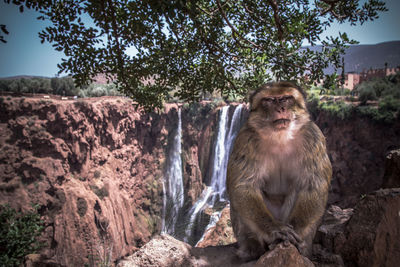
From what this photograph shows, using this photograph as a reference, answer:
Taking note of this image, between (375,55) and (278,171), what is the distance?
29.8 ft

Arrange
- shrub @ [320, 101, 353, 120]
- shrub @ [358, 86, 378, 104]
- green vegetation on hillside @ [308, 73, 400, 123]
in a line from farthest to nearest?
shrub @ [320, 101, 353, 120] → shrub @ [358, 86, 378, 104] → green vegetation on hillside @ [308, 73, 400, 123]

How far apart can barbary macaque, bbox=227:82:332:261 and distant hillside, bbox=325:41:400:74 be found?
6.65 metres

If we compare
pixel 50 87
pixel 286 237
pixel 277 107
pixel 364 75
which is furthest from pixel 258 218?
pixel 50 87

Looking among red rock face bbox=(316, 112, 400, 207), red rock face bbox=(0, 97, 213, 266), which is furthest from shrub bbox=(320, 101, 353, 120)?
red rock face bbox=(0, 97, 213, 266)

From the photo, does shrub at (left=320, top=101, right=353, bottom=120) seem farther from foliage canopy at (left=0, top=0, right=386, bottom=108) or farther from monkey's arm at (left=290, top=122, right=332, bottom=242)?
monkey's arm at (left=290, top=122, right=332, bottom=242)

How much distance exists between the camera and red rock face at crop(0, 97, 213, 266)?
12.1m

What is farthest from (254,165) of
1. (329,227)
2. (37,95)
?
(37,95)

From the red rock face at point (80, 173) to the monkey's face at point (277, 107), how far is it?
7.44 m

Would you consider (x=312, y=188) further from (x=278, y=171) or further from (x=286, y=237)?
(x=286, y=237)

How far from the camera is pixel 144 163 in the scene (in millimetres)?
20328

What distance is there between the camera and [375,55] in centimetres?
873

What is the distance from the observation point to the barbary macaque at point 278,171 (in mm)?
1958

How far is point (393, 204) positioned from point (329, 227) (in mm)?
1234

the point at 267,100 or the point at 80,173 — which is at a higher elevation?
the point at 267,100
